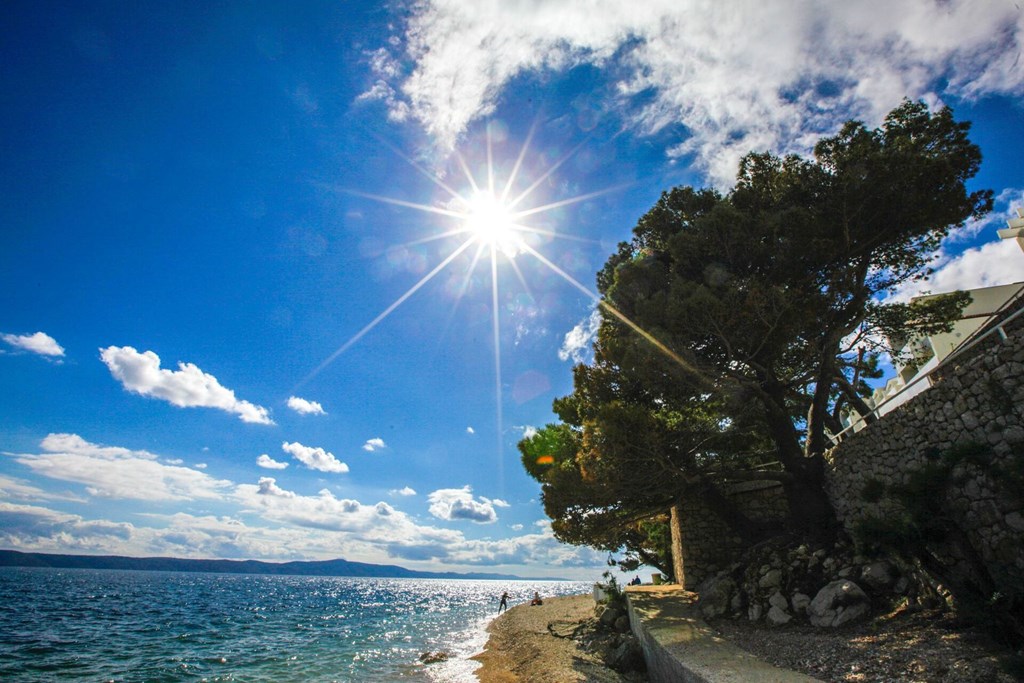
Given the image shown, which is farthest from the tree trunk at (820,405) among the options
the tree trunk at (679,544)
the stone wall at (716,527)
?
the tree trunk at (679,544)

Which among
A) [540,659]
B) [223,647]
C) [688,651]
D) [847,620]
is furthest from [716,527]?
[223,647]

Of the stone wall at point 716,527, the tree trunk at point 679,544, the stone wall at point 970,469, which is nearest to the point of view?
the stone wall at point 970,469

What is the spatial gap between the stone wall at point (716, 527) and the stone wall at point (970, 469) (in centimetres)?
599

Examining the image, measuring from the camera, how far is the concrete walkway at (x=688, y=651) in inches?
258

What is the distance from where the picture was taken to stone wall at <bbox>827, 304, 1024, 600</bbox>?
22.1 ft

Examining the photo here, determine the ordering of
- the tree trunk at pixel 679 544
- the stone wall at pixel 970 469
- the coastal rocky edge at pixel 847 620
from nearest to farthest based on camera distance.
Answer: the coastal rocky edge at pixel 847 620
the stone wall at pixel 970 469
the tree trunk at pixel 679 544

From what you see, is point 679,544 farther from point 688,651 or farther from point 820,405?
point 688,651

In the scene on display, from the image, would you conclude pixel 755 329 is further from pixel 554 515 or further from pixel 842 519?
pixel 554 515

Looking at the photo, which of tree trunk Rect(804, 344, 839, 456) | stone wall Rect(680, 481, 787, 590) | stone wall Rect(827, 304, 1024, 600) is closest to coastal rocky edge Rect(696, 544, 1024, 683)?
stone wall Rect(827, 304, 1024, 600)

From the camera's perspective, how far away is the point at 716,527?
1608 centimetres

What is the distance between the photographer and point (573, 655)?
14477 millimetres

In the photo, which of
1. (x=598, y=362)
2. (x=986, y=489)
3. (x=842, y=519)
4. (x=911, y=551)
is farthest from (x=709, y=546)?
(x=986, y=489)

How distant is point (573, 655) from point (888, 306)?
14.5 m

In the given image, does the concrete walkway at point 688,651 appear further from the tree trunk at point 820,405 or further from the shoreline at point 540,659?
the tree trunk at point 820,405
